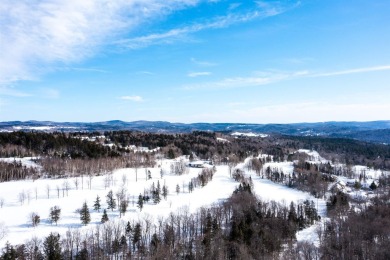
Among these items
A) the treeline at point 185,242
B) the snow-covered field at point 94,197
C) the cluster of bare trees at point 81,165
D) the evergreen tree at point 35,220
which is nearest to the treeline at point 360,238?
the treeline at point 185,242

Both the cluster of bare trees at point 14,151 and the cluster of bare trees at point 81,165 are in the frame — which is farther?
the cluster of bare trees at point 14,151

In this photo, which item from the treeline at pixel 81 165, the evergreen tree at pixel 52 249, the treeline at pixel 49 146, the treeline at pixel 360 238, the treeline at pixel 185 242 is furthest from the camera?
the treeline at pixel 49 146

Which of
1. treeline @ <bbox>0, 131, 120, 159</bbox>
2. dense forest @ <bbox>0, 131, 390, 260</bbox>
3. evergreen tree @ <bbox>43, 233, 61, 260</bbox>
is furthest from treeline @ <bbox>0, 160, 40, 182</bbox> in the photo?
evergreen tree @ <bbox>43, 233, 61, 260</bbox>

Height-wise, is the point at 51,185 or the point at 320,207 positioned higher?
the point at 51,185

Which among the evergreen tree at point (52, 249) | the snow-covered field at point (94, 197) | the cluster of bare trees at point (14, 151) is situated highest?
the cluster of bare trees at point (14, 151)

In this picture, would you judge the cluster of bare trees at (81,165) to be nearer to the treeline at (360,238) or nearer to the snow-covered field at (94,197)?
the snow-covered field at (94,197)

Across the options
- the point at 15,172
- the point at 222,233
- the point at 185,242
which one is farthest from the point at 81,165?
the point at 185,242

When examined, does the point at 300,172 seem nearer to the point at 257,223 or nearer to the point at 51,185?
the point at 257,223

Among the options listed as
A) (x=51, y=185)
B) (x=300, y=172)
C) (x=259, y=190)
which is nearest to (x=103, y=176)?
(x=51, y=185)

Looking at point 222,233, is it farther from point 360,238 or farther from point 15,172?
point 15,172
